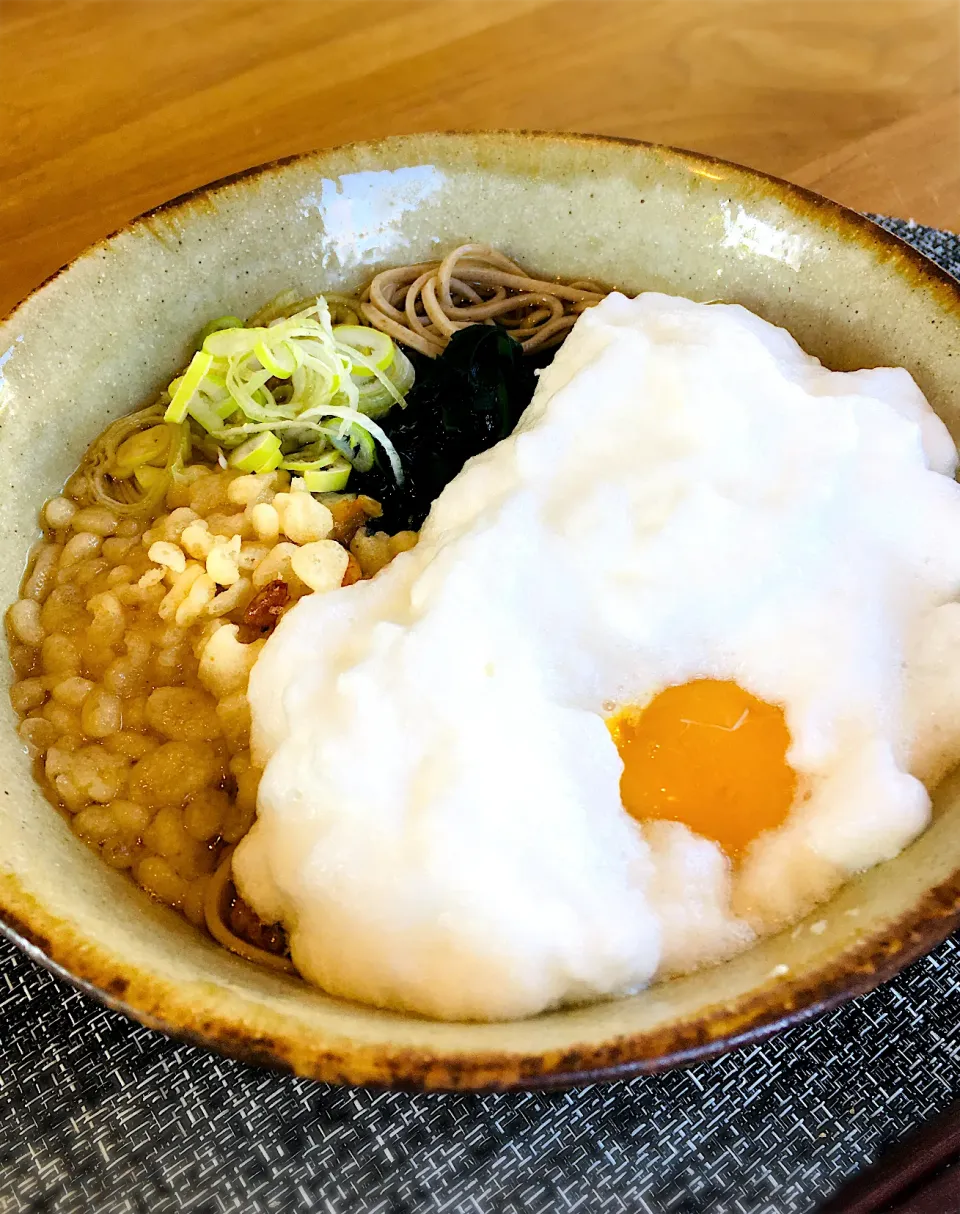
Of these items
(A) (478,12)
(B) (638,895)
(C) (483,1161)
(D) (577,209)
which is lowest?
(C) (483,1161)

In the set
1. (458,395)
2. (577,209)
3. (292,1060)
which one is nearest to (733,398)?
(458,395)

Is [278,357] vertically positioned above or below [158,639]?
above

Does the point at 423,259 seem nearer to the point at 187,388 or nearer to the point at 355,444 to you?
the point at 355,444

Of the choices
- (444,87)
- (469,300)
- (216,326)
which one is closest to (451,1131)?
(216,326)

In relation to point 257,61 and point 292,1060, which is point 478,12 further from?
point 292,1060

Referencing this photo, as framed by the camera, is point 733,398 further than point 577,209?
No

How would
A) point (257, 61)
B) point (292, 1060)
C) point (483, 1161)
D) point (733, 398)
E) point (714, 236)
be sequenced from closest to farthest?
point (292, 1060) < point (483, 1161) < point (733, 398) < point (714, 236) < point (257, 61)
